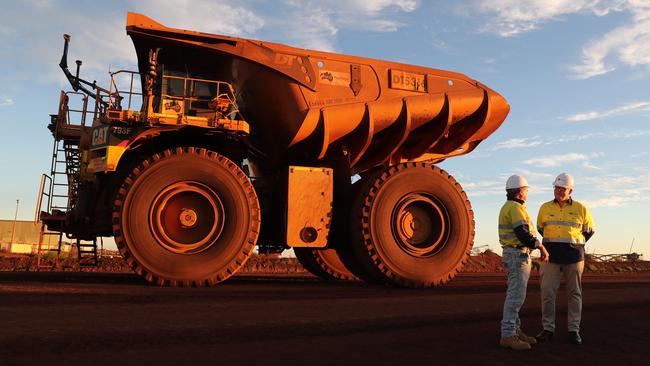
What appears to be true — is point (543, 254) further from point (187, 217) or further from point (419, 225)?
point (187, 217)

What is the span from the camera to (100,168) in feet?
25.8

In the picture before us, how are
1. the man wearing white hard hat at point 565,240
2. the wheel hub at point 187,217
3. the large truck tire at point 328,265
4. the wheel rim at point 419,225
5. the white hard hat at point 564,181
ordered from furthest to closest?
1. the large truck tire at point 328,265
2. the wheel rim at point 419,225
3. the wheel hub at point 187,217
4. the white hard hat at point 564,181
5. the man wearing white hard hat at point 565,240

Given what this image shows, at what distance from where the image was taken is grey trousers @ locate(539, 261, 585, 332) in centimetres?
479

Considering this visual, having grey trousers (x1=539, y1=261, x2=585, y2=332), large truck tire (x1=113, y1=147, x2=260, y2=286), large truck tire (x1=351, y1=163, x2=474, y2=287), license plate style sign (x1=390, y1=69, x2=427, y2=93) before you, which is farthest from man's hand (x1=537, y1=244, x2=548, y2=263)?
license plate style sign (x1=390, y1=69, x2=427, y2=93)

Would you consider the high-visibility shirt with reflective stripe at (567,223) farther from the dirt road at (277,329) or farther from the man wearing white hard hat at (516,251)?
the dirt road at (277,329)

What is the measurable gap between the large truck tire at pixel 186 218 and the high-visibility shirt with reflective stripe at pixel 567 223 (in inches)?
181

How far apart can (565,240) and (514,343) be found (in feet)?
4.43

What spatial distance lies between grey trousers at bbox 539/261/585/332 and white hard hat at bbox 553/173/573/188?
785mm

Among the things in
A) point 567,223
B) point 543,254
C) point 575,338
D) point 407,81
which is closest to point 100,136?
point 407,81

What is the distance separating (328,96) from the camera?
8.85 metres

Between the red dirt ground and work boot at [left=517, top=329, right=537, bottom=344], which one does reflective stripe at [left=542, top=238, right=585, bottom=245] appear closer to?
work boot at [left=517, top=329, right=537, bottom=344]

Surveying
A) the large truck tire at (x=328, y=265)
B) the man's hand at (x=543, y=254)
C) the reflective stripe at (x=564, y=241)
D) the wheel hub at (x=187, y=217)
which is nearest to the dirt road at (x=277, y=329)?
the man's hand at (x=543, y=254)

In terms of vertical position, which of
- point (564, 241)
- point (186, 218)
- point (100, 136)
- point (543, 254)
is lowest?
point (543, 254)

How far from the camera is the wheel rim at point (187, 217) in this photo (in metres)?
7.84
